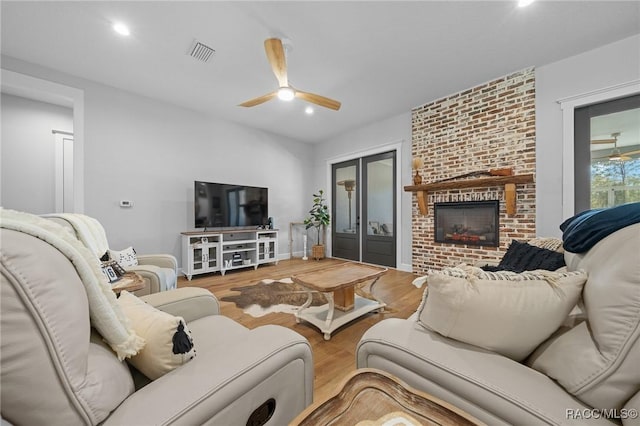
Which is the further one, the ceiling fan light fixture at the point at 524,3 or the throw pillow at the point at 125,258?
the throw pillow at the point at 125,258

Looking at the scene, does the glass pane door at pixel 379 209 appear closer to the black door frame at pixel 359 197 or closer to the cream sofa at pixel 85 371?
the black door frame at pixel 359 197

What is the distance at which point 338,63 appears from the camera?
2.86 meters

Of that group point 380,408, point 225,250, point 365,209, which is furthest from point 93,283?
point 365,209

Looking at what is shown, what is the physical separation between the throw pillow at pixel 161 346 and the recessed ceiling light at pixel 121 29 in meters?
2.88

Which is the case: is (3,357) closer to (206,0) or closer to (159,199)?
(206,0)

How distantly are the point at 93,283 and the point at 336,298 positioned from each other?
2028 mm

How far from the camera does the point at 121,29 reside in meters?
2.32

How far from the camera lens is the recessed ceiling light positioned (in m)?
2.27

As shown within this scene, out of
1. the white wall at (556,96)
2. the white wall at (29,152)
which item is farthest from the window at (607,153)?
the white wall at (29,152)

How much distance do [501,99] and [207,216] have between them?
4675 millimetres

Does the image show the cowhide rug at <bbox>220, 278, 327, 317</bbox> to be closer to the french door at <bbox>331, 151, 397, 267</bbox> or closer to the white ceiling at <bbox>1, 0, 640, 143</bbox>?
the french door at <bbox>331, 151, 397, 267</bbox>

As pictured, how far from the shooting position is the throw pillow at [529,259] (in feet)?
4.36

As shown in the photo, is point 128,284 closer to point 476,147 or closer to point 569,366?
point 569,366

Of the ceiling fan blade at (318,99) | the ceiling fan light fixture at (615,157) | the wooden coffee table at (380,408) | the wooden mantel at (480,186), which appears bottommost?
the wooden coffee table at (380,408)
